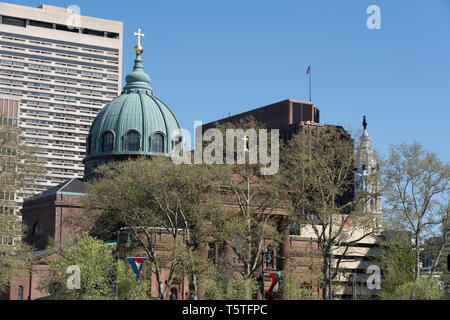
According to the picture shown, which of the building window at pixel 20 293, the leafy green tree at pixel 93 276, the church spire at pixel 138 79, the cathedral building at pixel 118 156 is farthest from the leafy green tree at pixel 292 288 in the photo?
the church spire at pixel 138 79

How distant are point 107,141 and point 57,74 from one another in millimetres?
95529

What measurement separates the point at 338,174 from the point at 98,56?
13016cm

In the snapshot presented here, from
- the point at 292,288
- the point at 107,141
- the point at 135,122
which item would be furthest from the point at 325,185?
the point at 107,141

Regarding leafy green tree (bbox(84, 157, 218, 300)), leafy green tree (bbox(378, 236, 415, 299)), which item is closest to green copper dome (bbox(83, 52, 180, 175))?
leafy green tree (bbox(84, 157, 218, 300))

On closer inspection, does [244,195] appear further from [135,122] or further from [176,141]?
[135,122]

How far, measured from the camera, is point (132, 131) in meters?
93.1

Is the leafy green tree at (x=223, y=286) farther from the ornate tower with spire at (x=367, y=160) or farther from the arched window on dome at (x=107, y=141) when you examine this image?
the arched window on dome at (x=107, y=141)

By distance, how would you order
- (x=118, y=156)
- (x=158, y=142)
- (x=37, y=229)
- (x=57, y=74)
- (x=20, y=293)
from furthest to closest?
(x=57, y=74), (x=158, y=142), (x=118, y=156), (x=37, y=229), (x=20, y=293)

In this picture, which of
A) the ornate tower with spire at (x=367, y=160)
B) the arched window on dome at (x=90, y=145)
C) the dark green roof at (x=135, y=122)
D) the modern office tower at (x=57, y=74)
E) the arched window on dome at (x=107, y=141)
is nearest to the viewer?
the ornate tower with spire at (x=367, y=160)

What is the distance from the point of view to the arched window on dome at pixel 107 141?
3693 inches
